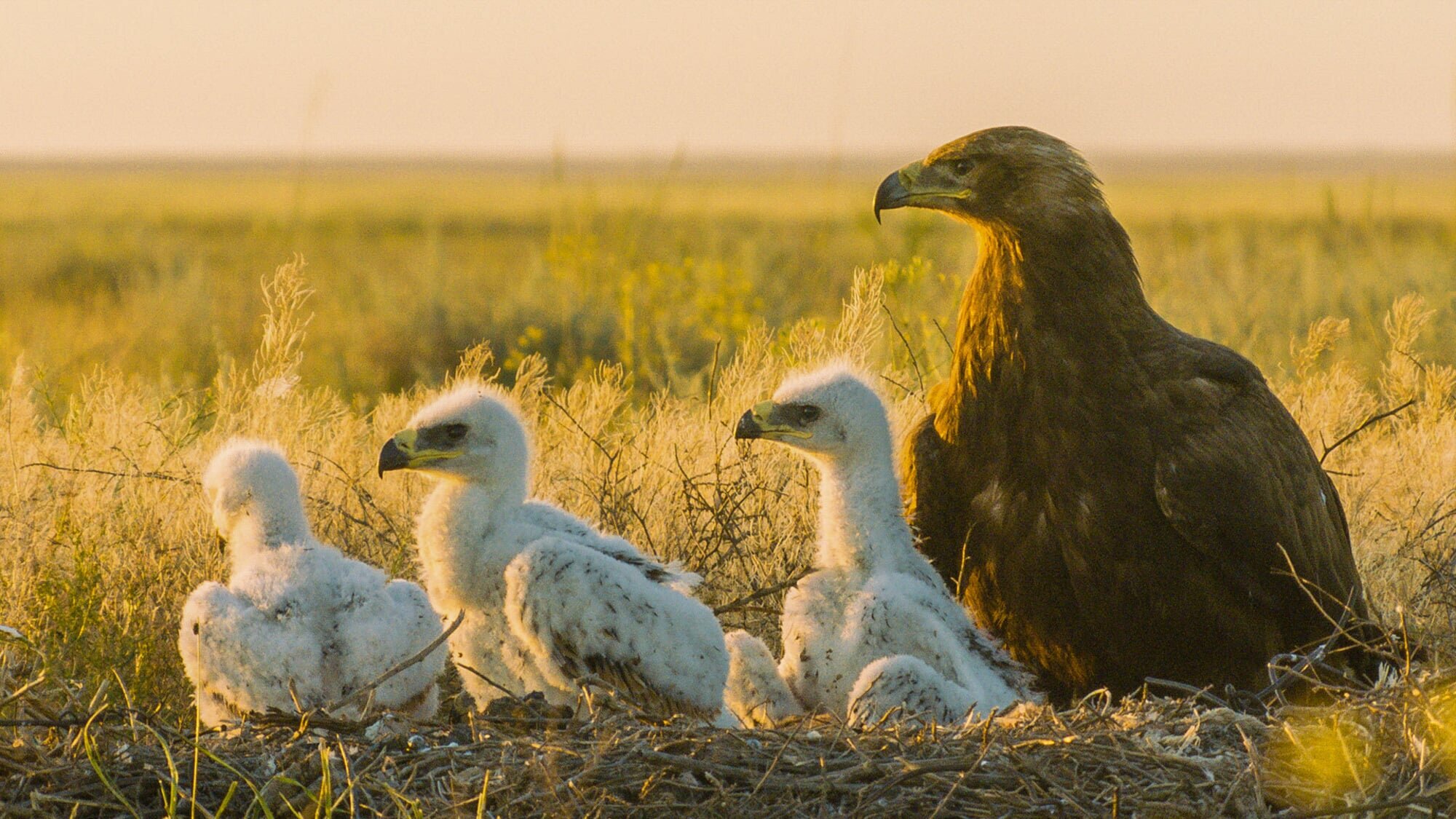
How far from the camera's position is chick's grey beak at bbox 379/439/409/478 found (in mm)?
5578

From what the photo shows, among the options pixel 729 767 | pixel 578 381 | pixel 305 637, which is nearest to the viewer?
pixel 729 767

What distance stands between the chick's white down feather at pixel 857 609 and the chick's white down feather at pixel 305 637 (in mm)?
1071

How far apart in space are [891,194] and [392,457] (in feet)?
6.12

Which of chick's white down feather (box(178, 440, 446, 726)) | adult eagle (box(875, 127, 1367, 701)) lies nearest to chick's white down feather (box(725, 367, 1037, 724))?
adult eagle (box(875, 127, 1367, 701))

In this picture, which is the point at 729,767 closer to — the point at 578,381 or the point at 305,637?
the point at 305,637

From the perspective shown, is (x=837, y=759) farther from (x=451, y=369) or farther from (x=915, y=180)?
(x=451, y=369)

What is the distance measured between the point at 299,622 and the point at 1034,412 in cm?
238

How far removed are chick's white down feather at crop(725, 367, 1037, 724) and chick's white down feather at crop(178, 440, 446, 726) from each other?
1.07 meters

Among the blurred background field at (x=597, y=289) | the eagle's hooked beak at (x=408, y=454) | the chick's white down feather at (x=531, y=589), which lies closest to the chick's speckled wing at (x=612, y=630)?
the chick's white down feather at (x=531, y=589)

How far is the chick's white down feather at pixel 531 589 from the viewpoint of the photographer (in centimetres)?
526

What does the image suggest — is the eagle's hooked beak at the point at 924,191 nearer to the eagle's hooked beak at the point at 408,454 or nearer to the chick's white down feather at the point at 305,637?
the eagle's hooked beak at the point at 408,454

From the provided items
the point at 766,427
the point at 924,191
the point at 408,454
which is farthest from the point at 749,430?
the point at 408,454

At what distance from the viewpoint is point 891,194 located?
5.68m

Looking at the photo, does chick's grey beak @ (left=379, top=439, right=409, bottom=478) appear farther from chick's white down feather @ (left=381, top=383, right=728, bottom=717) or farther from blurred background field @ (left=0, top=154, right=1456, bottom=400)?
blurred background field @ (left=0, top=154, right=1456, bottom=400)
